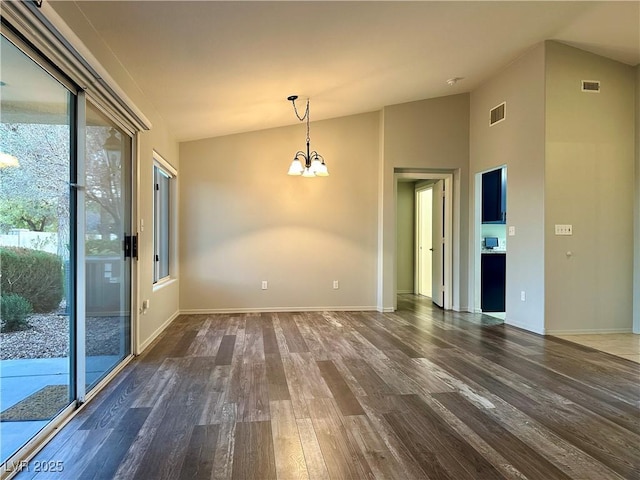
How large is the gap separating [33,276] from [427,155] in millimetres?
4997

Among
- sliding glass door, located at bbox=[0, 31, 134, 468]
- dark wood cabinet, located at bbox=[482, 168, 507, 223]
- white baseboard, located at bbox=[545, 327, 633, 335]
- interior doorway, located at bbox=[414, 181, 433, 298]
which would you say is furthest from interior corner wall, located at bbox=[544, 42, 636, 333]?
sliding glass door, located at bbox=[0, 31, 134, 468]

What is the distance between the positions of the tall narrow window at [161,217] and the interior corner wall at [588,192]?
455cm

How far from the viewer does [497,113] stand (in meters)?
4.89

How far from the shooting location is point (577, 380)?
278 centimetres

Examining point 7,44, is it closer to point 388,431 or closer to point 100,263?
point 100,263

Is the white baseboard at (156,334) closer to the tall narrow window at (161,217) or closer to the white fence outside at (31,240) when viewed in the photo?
the tall narrow window at (161,217)

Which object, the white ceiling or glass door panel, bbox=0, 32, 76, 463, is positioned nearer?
glass door panel, bbox=0, 32, 76, 463

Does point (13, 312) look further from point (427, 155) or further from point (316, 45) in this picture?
point (427, 155)

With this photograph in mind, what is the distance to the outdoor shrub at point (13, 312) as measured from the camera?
163cm

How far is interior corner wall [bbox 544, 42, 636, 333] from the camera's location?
4.11 meters

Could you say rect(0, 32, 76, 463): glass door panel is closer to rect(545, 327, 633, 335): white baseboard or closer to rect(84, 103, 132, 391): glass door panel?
rect(84, 103, 132, 391): glass door panel

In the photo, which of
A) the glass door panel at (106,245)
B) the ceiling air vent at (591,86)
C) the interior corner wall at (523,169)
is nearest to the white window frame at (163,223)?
the glass door panel at (106,245)

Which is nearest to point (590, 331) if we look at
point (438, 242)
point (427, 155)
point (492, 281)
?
point (492, 281)

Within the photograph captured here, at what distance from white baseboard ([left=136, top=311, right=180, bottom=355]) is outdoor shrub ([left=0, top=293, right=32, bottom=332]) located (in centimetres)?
172
